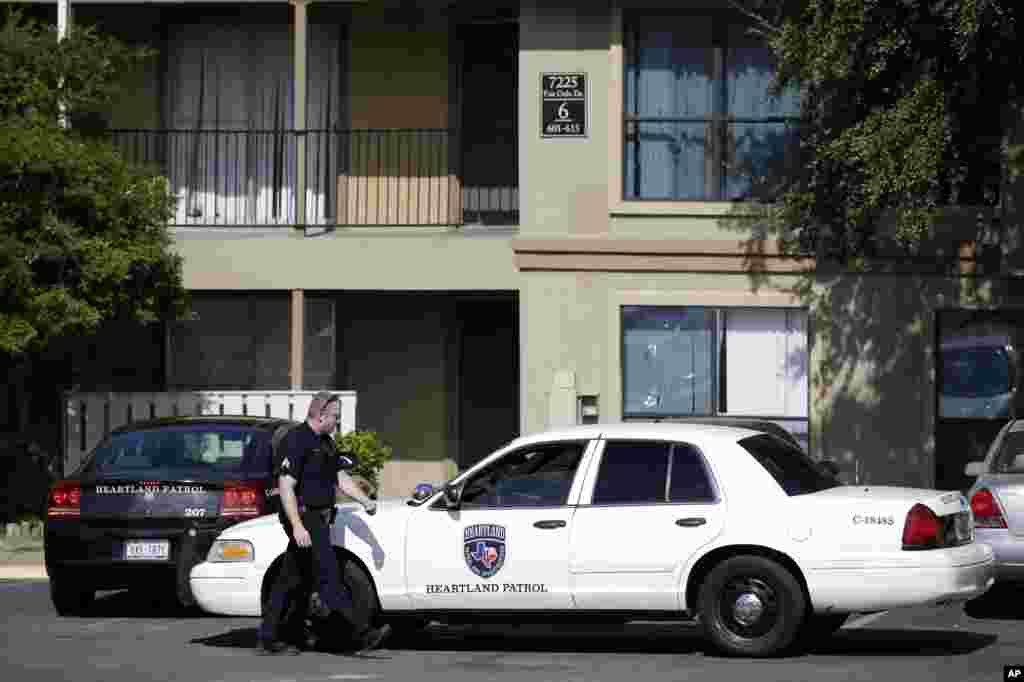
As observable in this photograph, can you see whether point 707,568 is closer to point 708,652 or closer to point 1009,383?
point 708,652

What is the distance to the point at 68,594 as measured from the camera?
52.5ft

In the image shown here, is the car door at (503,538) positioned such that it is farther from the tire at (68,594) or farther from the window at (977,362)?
the window at (977,362)

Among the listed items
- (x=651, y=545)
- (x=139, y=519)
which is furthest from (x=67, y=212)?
(x=651, y=545)

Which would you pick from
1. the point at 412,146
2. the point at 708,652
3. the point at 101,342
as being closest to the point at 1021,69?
the point at 412,146

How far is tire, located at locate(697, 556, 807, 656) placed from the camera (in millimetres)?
12609

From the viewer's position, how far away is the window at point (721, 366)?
77.7 feet

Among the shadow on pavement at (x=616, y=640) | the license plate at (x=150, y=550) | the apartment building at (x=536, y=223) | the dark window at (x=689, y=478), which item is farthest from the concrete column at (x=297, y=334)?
the dark window at (x=689, y=478)

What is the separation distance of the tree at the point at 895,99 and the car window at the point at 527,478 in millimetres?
8221

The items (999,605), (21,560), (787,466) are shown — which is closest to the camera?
(787,466)

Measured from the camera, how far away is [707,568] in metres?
12.9

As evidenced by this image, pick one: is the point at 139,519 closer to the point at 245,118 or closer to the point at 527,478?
the point at 527,478

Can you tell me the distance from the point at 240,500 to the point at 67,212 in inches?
291

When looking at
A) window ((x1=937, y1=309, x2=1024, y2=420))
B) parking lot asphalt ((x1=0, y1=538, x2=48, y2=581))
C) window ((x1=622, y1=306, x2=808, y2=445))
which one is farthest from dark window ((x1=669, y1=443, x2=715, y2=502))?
window ((x1=937, y1=309, x2=1024, y2=420))

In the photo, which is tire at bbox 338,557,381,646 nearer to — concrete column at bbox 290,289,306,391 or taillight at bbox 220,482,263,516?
taillight at bbox 220,482,263,516
